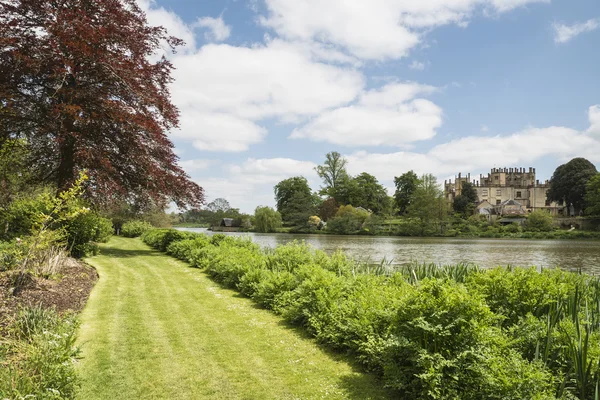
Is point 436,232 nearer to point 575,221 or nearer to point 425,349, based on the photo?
point 575,221

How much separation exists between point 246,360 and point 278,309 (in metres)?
2.50

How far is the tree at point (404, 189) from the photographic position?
3268 inches

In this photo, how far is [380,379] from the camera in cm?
484

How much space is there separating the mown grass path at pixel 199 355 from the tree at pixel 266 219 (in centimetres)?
5862

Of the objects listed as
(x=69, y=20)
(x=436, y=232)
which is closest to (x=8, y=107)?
(x=69, y=20)

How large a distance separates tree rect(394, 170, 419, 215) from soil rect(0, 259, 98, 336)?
258 ft

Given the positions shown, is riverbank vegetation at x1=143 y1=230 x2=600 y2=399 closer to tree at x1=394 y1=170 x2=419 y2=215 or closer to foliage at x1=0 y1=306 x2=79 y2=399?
foliage at x1=0 y1=306 x2=79 y2=399

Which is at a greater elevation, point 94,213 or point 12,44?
point 12,44

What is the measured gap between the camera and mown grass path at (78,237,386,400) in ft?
14.9

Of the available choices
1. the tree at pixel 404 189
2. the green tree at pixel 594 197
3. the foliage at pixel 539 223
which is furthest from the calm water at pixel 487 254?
the tree at pixel 404 189

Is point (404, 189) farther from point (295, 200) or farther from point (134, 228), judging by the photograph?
point (134, 228)

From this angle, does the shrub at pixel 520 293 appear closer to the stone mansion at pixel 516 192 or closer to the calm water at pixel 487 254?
the calm water at pixel 487 254

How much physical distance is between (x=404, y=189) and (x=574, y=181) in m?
30.1

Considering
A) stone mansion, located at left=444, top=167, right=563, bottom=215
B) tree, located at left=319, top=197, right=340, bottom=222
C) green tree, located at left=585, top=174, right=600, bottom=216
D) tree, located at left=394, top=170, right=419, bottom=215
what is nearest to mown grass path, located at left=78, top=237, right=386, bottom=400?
green tree, located at left=585, top=174, right=600, bottom=216
